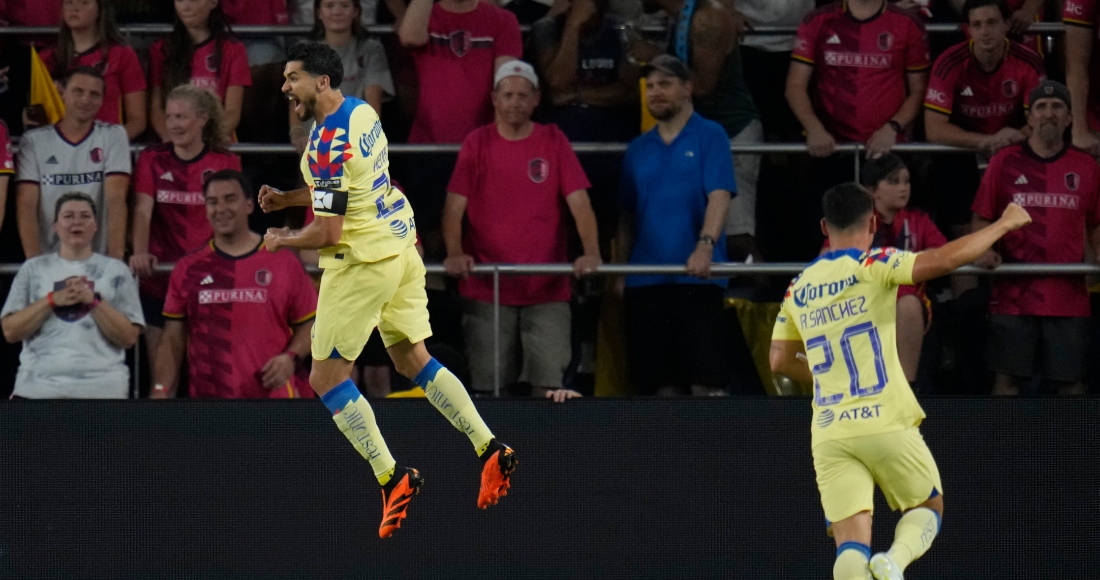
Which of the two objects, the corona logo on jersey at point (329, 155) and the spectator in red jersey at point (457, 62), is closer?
the corona logo on jersey at point (329, 155)

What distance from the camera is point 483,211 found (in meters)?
8.34

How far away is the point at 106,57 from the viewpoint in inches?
354

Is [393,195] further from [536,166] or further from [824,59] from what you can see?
[824,59]

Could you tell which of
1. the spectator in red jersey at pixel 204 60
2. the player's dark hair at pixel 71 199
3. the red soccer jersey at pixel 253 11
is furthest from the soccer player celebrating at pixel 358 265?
the red soccer jersey at pixel 253 11

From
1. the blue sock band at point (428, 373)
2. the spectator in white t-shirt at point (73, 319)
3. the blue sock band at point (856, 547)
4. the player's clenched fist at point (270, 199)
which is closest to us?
the blue sock band at point (856, 547)

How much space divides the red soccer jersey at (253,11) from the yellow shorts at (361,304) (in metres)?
3.64

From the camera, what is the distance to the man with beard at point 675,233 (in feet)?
26.6

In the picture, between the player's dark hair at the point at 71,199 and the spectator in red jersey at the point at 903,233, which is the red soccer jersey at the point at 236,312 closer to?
the player's dark hair at the point at 71,199

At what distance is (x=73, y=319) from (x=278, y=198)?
7.28ft

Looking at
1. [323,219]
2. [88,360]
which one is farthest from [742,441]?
[88,360]

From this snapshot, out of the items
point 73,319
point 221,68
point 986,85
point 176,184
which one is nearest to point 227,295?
point 73,319

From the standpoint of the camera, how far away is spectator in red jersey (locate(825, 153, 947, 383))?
7922 mm

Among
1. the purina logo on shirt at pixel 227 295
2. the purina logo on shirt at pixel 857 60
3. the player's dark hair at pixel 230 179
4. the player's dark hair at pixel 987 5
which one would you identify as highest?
the player's dark hair at pixel 987 5

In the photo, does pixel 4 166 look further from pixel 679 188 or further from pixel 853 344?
pixel 853 344
